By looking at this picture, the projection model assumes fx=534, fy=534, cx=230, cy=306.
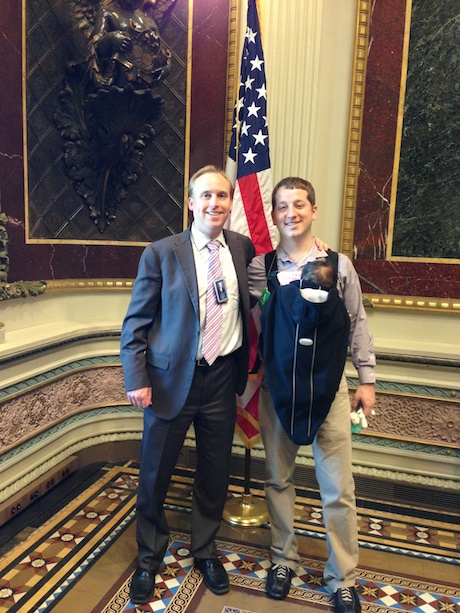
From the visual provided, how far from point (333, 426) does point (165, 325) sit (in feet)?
2.40

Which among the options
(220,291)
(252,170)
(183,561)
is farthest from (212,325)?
(183,561)

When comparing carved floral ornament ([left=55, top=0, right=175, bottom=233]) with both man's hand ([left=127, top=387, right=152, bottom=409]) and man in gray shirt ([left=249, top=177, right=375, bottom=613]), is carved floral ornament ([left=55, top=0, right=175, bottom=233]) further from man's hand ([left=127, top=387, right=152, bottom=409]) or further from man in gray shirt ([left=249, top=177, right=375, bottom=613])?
man's hand ([left=127, top=387, right=152, bottom=409])

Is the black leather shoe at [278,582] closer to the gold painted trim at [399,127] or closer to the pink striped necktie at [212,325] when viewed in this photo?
the pink striped necktie at [212,325]

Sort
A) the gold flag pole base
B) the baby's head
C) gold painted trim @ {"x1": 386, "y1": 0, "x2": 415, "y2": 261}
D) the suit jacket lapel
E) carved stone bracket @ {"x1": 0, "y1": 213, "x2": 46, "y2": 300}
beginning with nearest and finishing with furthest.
Result: 1. the baby's head
2. the suit jacket lapel
3. carved stone bracket @ {"x1": 0, "y1": 213, "x2": 46, "y2": 300}
4. the gold flag pole base
5. gold painted trim @ {"x1": 386, "y1": 0, "x2": 415, "y2": 261}

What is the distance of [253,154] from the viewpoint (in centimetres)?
262

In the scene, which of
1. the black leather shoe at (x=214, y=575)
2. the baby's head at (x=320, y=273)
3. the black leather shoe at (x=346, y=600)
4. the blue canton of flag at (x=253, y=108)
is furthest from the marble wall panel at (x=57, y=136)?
the black leather shoe at (x=346, y=600)

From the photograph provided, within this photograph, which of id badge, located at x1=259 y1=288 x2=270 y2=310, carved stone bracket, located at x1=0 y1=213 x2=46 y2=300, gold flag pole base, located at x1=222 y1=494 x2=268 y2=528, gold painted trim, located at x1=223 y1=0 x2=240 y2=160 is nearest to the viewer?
id badge, located at x1=259 y1=288 x2=270 y2=310

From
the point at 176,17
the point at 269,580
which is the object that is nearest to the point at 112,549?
the point at 269,580

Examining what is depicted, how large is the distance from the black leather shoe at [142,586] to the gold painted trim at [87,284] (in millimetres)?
1504

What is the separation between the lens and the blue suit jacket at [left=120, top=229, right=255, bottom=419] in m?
1.96

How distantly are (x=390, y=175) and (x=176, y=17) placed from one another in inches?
58.5

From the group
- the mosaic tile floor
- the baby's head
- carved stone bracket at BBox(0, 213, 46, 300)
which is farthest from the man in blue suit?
carved stone bracket at BBox(0, 213, 46, 300)

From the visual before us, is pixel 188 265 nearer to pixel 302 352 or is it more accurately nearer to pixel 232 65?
pixel 302 352

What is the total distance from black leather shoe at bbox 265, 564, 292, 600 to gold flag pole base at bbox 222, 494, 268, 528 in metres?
0.44
